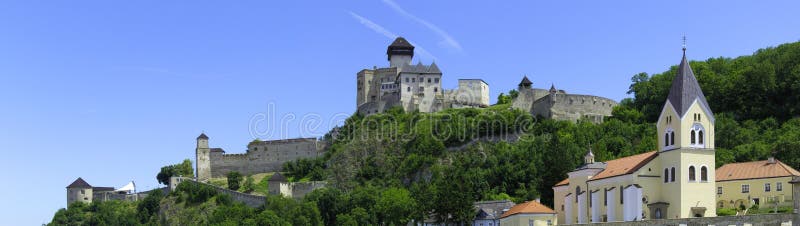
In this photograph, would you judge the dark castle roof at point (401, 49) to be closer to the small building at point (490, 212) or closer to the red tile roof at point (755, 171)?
the small building at point (490, 212)

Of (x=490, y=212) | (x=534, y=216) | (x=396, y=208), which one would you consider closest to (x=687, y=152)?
(x=534, y=216)

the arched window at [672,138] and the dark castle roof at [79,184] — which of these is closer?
the arched window at [672,138]

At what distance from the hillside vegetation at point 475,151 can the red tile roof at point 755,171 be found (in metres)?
8.05

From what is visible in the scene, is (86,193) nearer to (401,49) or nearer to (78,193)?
(78,193)

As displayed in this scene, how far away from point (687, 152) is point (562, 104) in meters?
44.3

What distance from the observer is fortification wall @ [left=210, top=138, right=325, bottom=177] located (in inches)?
4417

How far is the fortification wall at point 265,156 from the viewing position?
368ft

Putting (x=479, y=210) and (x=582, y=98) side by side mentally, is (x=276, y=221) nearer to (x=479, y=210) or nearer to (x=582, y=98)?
(x=479, y=210)

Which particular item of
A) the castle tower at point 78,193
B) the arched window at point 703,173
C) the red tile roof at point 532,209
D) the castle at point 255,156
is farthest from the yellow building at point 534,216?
the castle tower at point 78,193

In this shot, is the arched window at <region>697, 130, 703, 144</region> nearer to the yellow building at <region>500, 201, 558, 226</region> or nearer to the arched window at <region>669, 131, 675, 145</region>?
the arched window at <region>669, 131, 675, 145</region>

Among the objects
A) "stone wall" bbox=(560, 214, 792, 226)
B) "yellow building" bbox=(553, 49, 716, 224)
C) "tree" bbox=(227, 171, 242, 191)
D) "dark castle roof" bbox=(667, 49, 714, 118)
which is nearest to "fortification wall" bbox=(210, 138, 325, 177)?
"tree" bbox=(227, 171, 242, 191)

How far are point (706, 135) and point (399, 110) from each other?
5566 cm

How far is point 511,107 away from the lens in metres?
105

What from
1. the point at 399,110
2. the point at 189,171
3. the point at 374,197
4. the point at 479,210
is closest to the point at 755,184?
the point at 479,210
